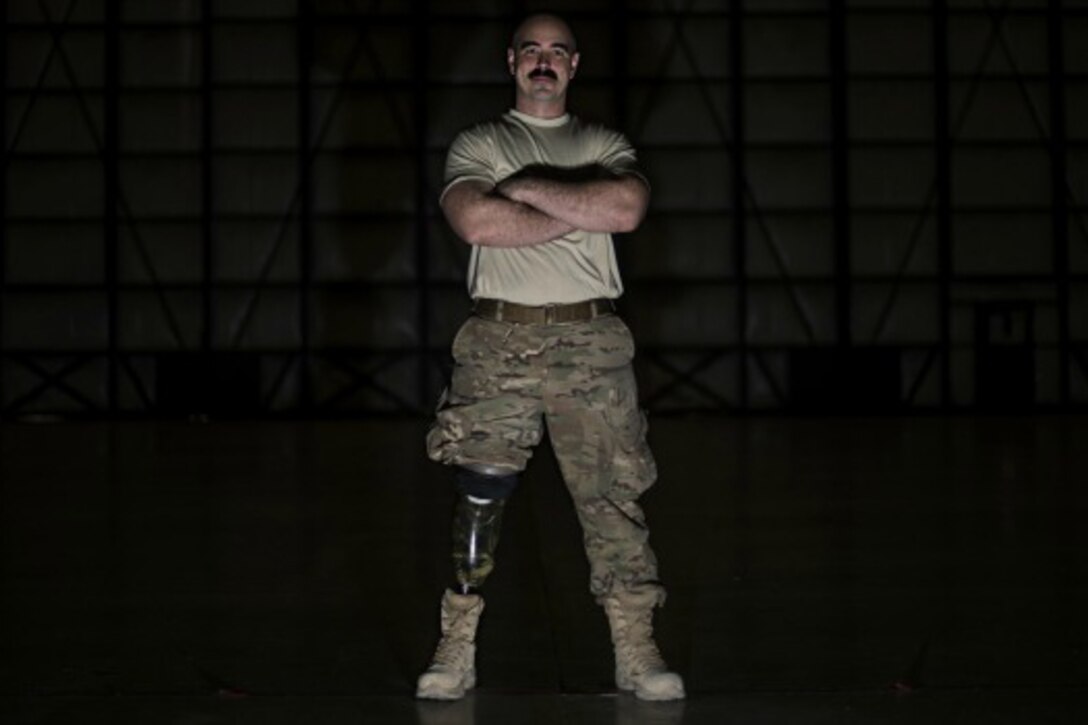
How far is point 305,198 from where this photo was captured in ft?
64.4

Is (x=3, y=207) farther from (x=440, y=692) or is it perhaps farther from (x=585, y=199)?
(x=585, y=199)

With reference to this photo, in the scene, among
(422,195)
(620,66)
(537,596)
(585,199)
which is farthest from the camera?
(620,66)

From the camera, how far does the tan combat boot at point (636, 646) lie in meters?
4.50

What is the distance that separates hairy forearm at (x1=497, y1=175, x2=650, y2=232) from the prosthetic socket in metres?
0.75

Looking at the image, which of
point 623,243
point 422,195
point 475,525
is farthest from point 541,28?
point 422,195

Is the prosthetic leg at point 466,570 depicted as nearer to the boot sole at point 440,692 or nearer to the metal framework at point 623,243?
the boot sole at point 440,692

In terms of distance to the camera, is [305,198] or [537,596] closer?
[537,596]

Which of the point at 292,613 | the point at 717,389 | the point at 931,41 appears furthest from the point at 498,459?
the point at 931,41

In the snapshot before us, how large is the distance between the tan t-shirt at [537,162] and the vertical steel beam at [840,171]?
15.4 m

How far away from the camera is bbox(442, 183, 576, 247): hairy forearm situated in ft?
14.1

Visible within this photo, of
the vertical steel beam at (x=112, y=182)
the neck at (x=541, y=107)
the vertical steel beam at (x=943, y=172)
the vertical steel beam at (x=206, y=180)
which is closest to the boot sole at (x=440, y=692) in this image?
the neck at (x=541, y=107)

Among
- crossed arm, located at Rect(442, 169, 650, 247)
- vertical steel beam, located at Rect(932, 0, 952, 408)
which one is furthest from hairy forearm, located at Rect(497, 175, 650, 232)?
vertical steel beam, located at Rect(932, 0, 952, 408)

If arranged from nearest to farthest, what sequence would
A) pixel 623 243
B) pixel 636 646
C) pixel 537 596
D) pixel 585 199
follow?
1. pixel 585 199
2. pixel 636 646
3. pixel 537 596
4. pixel 623 243

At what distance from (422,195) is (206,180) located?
8.69 feet
